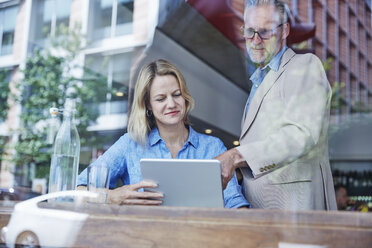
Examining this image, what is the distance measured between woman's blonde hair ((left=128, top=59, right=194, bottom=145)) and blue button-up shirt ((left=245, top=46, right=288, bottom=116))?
27 centimetres

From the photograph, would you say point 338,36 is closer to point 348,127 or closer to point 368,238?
point 348,127

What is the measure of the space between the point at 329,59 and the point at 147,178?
5.31 feet

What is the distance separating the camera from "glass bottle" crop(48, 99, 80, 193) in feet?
5.41

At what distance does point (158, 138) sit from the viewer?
1.84 metres

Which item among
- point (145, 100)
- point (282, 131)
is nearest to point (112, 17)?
point (145, 100)

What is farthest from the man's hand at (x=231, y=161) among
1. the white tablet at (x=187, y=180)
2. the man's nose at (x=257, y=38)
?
the man's nose at (x=257, y=38)

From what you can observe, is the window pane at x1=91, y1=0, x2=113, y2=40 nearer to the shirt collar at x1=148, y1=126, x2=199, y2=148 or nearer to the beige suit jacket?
the shirt collar at x1=148, y1=126, x2=199, y2=148

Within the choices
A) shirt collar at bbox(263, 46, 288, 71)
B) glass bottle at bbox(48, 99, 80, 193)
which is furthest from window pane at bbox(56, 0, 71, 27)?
shirt collar at bbox(263, 46, 288, 71)

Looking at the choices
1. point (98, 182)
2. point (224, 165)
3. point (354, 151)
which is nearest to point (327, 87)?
point (224, 165)

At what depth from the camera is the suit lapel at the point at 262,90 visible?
1.74 m

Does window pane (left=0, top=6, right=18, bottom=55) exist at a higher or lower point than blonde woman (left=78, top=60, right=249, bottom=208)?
higher

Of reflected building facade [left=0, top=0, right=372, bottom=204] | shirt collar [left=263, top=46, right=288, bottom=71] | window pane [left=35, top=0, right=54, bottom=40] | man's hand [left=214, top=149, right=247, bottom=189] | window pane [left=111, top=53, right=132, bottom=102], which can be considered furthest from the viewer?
window pane [left=111, top=53, right=132, bottom=102]

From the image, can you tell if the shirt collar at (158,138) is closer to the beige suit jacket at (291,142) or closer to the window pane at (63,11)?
the beige suit jacket at (291,142)

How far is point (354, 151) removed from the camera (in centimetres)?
421
